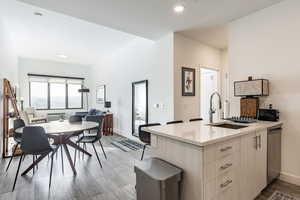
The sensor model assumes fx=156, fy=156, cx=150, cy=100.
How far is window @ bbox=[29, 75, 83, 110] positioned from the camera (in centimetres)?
693

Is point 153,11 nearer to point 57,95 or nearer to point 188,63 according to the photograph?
point 188,63

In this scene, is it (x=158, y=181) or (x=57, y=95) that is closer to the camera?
(x=158, y=181)

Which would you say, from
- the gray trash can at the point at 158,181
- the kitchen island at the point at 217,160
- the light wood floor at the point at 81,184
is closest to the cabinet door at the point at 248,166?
the kitchen island at the point at 217,160

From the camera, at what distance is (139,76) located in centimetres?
460

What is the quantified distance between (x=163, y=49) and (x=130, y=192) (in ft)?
9.99

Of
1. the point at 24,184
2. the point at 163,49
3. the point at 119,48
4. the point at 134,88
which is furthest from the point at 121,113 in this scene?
the point at 24,184

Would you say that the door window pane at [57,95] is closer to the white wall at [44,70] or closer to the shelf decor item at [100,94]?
the white wall at [44,70]

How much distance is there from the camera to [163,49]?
379cm

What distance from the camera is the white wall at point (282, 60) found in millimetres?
2275

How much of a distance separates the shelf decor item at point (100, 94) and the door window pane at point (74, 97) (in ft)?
4.46

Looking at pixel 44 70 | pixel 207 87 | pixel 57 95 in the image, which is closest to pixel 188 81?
pixel 207 87

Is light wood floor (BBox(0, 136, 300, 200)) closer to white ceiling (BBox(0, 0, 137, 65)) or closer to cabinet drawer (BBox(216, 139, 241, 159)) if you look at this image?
cabinet drawer (BBox(216, 139, 241, 159))

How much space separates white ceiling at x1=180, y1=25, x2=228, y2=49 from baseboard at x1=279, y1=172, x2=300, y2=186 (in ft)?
9.39

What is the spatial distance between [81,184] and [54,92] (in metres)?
6.34
